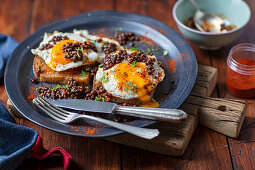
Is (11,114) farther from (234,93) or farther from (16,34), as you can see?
(234,93)

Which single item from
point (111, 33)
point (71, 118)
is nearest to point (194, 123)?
point (71, 118)

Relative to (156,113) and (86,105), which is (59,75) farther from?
(156,113)

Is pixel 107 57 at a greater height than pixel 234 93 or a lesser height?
greater

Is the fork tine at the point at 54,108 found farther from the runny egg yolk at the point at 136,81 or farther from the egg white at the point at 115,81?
the runny egg yolk at the point at 136,81

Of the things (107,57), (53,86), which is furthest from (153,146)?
(53,86)

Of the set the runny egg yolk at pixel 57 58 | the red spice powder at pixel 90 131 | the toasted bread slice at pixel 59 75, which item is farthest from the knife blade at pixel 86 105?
the runny egg yolk at pixel 57 58

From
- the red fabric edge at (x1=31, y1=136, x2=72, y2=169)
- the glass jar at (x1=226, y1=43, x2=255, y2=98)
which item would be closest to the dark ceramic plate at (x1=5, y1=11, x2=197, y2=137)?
the red fabric edge at (x1=31, y1=136, x2=72, y2=169)
